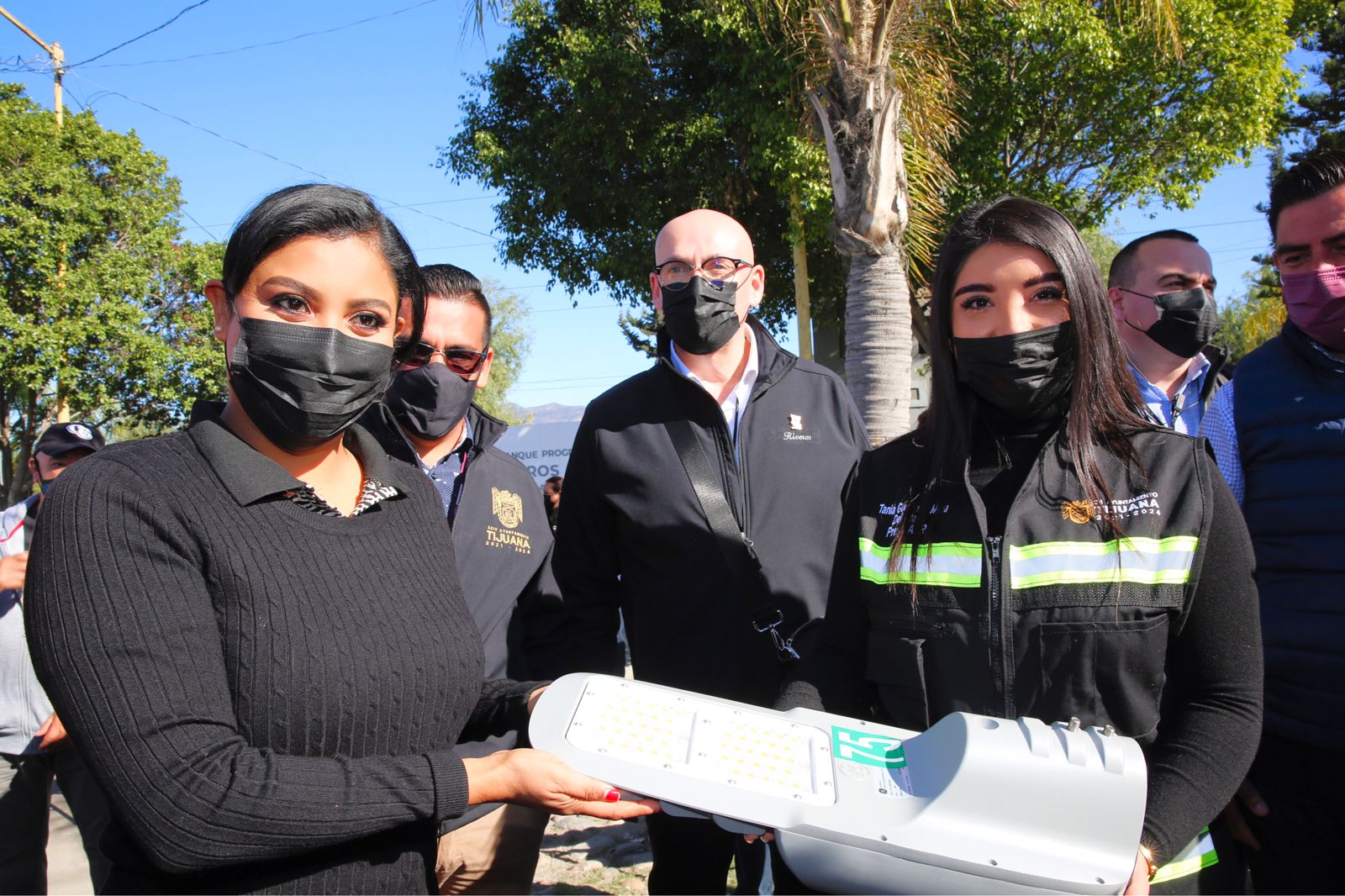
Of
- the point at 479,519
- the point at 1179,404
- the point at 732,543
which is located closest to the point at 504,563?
the point at 479,519

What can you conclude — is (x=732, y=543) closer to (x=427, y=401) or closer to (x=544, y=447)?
(x=427, y=401)

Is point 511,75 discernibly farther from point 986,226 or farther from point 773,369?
point 986,226

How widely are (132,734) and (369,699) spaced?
0.35m

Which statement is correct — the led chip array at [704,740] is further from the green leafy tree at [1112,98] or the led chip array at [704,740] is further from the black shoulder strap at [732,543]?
the green leafy tree at [1112,98]

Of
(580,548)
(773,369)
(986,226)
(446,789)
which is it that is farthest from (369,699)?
(773,369)

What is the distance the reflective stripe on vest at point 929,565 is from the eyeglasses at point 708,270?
1.39 metres

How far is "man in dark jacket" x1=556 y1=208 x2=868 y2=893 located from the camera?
2664 millimetres

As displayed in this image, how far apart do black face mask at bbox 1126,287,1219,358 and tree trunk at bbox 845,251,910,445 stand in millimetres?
2282

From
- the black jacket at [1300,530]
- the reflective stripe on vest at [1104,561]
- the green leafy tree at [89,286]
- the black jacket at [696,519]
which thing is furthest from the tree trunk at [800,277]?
the green leafy tree at [89,286]

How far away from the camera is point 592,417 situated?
2947mm

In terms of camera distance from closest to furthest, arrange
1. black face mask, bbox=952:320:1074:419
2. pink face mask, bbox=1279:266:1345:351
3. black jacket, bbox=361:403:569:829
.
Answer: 1. black face mask, bbox=952:320:1074:419
2. pink face mask, bbox=1279:266:1345:351
3. black jacket, bbox=361:403:569:829

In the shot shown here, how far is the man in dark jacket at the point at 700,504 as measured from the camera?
2664mm

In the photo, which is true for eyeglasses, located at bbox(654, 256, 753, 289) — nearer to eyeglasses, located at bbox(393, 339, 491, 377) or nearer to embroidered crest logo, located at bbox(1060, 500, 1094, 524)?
eyeglasses, located at bbox(393, 339, 491, 377)

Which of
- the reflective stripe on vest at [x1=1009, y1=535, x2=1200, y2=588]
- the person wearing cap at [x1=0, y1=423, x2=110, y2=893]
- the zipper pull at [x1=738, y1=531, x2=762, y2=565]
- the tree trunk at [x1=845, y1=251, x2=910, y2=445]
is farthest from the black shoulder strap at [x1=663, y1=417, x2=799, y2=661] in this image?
the tree trunk at [x1=845, y1=251, x2=910, y2=445]
